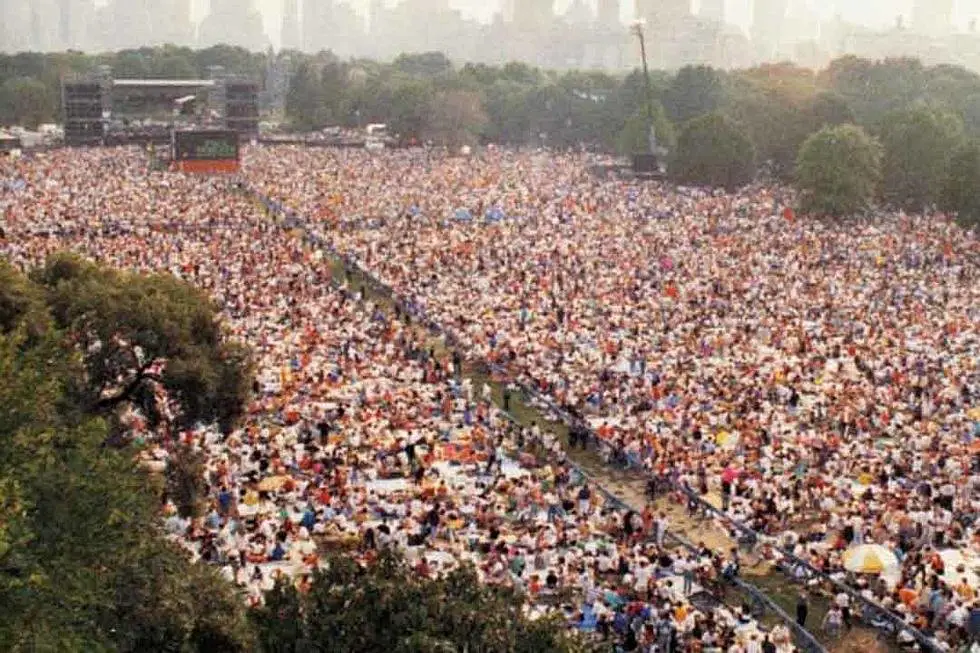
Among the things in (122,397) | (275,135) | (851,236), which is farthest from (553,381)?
(275,135)

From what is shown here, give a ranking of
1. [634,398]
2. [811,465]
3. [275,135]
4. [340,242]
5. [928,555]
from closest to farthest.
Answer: [928,555], [811,465], [634,398], [340,242], [275,135]

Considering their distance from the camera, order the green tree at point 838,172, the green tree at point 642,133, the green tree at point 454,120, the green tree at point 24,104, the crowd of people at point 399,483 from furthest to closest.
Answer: the green tree at point 24,104, the green tree at point 454,120, the green tree at point 642,133, the green tree at point 838,172, the crowd of people at point 399,483

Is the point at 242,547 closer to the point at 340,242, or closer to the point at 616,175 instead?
the point at 340,242

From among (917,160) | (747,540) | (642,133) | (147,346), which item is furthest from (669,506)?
(642,133)

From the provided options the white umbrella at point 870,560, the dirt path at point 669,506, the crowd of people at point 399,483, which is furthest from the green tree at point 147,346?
the white umbrella at point 870,560

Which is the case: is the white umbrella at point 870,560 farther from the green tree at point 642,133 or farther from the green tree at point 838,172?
the green tree at point 642,133

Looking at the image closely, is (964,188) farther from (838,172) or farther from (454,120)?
(454,120)

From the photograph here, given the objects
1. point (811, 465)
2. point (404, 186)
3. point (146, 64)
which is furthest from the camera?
point (146, 64)

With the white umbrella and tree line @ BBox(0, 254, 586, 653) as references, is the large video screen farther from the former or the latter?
the white umbrella
